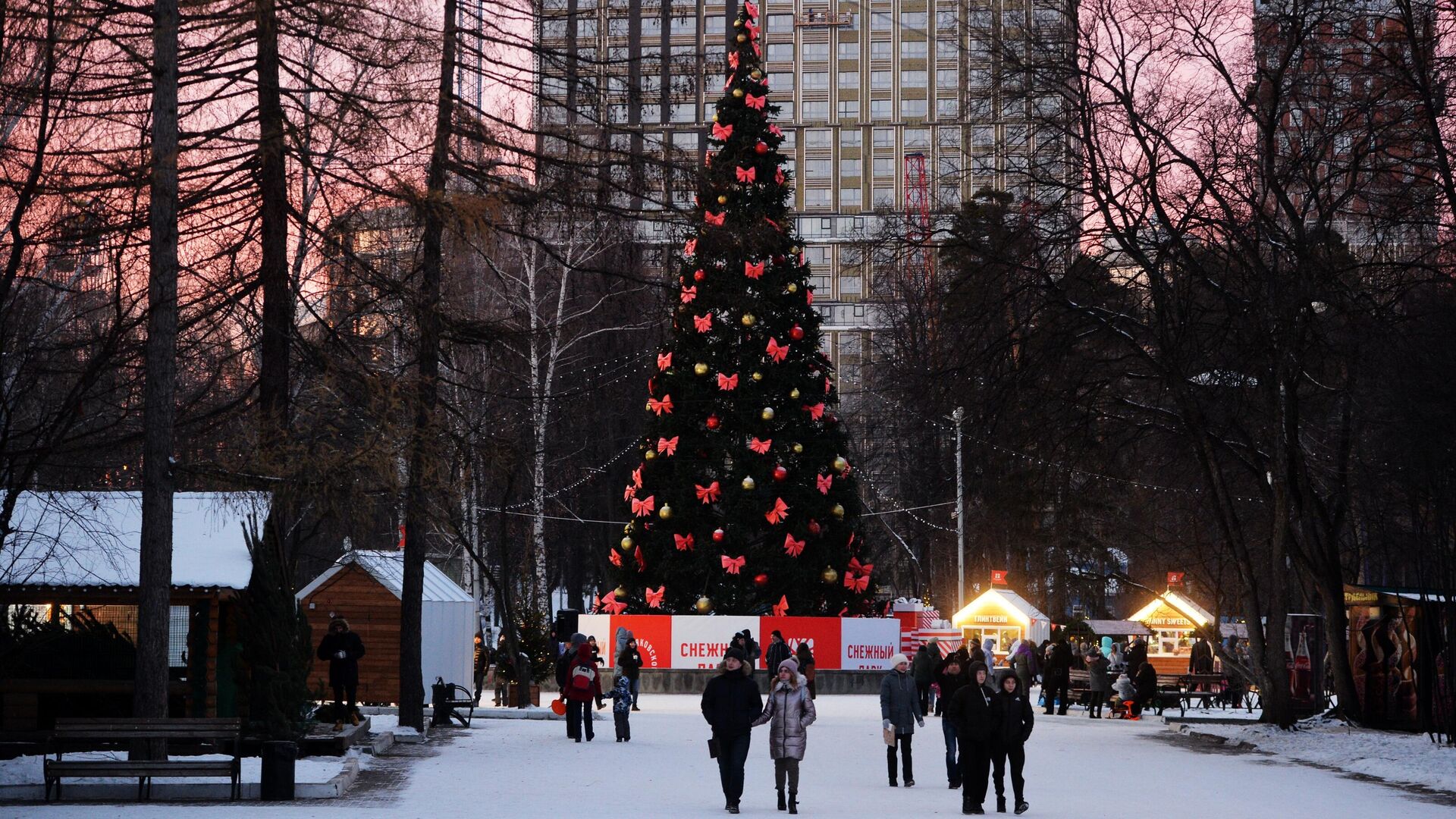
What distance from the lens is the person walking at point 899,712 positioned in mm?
20000

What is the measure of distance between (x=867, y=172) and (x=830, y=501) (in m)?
94.6

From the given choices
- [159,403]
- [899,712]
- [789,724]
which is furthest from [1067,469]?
[159,403]

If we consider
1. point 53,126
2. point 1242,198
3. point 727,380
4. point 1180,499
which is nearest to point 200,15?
point 53,126

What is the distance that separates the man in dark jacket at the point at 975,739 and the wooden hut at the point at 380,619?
1544 centimetres

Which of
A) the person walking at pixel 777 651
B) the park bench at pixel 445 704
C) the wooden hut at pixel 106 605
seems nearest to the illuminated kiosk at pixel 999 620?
the person walking at pixel 777 651

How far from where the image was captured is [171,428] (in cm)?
1834

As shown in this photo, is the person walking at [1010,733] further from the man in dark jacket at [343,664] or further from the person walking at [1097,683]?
the person walking at [1097,683]

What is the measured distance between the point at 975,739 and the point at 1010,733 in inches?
13.5

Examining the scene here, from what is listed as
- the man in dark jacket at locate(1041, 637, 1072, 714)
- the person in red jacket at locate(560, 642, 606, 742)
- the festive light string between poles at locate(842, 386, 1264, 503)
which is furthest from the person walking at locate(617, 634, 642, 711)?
the man in dark jacket at locate(1041, 637, 1072, 714)

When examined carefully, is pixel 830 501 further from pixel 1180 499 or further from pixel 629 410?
pixel 629 410

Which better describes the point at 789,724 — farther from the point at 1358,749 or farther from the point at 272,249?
the point at 1358,749

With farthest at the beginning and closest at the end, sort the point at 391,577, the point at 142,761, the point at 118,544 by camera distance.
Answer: the point at 391,577 → the point at 118,544 → the point at 142,761

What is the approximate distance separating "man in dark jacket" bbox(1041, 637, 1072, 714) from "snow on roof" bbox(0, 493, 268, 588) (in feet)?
62.1

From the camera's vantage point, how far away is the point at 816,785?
20234 mm
